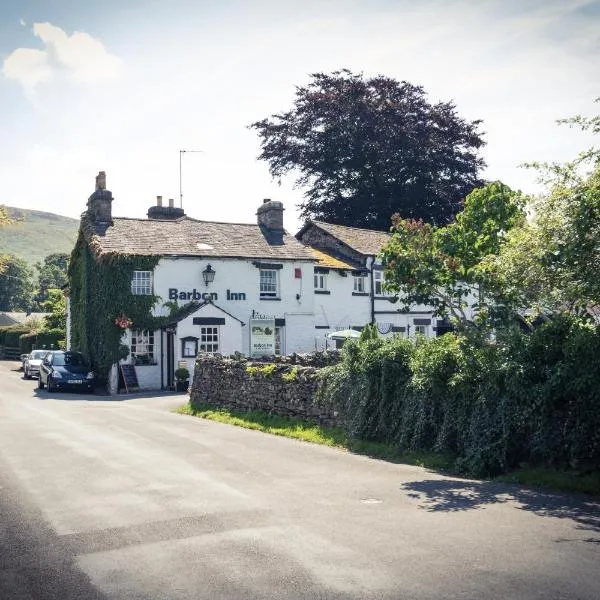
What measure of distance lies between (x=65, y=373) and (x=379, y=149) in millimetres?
30903

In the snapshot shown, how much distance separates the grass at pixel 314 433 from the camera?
12.6m

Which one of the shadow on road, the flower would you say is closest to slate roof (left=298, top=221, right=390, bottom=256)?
the flower

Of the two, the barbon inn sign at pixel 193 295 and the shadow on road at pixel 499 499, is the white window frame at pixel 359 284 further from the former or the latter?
the shadow on road at pixel 499 499

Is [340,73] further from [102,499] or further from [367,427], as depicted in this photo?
[102,499]

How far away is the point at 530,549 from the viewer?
7.23m

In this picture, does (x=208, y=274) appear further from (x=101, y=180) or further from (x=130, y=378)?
(x=101, y=180)

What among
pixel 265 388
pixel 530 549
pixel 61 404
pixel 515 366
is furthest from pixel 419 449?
pixel 61 404

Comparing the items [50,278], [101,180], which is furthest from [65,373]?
A: [50,278]

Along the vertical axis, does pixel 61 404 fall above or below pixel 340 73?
below

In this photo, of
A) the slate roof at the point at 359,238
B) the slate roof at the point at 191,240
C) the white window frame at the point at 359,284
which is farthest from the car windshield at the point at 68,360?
the slate roof at the point at 359,238

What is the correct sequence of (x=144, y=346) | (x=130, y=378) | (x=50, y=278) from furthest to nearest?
1. (x=50, y=278)
2. (x=144, y=346)
3. (x=130, y=378)

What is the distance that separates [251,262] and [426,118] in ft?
83.0

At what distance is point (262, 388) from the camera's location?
1936 cm

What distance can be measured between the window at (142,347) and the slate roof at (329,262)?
1021 cm
